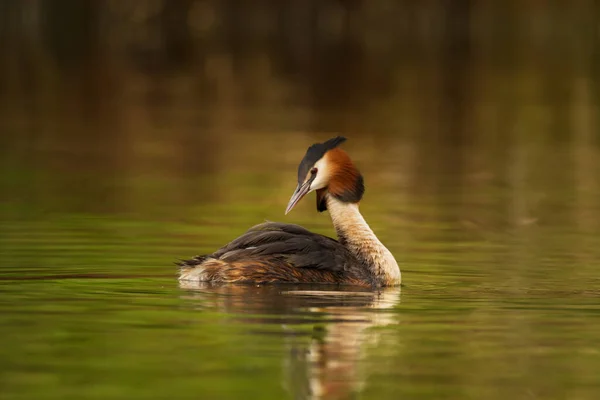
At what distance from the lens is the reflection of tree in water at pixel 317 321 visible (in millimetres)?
8695

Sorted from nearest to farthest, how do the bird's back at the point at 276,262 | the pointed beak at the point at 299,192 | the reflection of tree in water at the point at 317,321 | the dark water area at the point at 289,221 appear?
the reflection of tree in water at the point at 317,321 → the dark water area at the point at 289,221 → the bird's back at the point at 276,262 → the pointed beak at the point at 299,192

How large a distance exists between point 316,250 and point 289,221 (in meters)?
5.44

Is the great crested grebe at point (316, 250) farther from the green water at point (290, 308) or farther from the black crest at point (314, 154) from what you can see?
the green water at point (290, 308)

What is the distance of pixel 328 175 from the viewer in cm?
1259

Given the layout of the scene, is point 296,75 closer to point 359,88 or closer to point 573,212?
point 359,88

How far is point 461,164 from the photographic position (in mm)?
24703

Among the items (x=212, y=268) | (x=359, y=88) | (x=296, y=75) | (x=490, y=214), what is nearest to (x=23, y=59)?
(x=296, y=75)

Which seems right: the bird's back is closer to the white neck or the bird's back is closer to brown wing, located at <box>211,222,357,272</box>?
brown wing, located at <box>211,222,357,272</box>

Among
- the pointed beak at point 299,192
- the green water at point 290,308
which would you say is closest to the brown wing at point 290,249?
the pointed beak at point 299,192

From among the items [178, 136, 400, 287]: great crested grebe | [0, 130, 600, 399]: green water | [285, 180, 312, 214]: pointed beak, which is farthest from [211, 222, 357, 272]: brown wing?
[0, 130, 600, 399]: green water

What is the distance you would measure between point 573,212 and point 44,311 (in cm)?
918

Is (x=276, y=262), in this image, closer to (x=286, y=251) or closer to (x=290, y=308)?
(x=286, y=251)

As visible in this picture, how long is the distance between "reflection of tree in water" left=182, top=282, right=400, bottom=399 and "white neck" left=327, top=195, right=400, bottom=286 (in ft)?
0.61

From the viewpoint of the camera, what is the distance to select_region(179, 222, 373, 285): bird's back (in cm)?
1203
